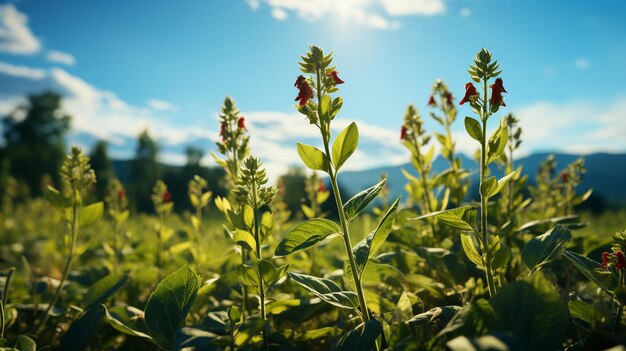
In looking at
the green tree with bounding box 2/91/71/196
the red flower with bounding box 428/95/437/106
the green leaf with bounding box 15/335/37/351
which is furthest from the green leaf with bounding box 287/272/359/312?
the green tree with bounding box 2/91/71/196

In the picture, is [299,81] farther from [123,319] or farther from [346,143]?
[123,319]

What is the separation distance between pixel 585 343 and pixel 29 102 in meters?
74.5

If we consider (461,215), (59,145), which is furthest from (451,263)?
(59,145)

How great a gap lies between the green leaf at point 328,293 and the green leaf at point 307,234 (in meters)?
0.11

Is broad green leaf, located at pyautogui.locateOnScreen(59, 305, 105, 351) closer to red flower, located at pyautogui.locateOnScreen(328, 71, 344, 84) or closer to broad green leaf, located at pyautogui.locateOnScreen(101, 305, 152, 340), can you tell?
broad green leaf, located at pyautogui.locateOnScreen(101, 305, 152, 340)

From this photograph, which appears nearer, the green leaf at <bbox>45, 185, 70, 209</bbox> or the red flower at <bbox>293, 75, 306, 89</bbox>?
the red flower at <bbox>293, 75, 306, 89</bbox>

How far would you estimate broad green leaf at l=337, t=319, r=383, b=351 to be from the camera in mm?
1184

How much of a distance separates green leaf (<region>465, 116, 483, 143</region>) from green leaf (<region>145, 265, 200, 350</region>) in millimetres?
1157

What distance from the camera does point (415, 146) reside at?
2.47 meters

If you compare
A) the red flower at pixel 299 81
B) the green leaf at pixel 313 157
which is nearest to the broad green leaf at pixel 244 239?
the green leaf at pixel 313 157

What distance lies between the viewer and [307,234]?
1.38 m

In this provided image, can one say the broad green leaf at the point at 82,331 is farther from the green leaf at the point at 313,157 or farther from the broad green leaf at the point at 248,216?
the green leaf at the point at 313,157

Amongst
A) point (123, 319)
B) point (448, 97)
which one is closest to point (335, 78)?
point (123, 319)

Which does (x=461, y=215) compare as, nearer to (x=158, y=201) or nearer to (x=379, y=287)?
(x=379, y=287)
